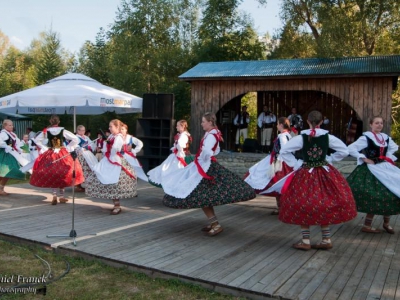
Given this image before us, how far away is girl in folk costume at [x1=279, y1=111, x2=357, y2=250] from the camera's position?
4.25 meters

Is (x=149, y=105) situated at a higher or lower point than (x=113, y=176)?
higher

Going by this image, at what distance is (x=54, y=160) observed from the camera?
23.1ft

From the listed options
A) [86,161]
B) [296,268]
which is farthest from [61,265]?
[86,161]

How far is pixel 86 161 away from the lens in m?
8.09

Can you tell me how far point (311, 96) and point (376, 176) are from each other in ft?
33.4

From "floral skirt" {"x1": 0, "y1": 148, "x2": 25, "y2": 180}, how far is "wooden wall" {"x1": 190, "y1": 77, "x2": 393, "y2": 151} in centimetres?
536

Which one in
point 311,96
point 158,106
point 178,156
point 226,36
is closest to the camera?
point 178,156

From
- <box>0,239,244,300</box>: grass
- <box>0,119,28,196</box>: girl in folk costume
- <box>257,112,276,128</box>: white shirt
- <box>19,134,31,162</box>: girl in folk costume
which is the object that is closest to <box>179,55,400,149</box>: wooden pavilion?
<box>257,112,276,128</box>: white shirt

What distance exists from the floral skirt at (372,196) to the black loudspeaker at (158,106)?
593 cm

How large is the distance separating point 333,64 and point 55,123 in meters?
7.57

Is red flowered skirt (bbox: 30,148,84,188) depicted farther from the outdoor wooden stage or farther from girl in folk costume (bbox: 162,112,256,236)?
girl in folk costume (bbox: 162,112,256,236)

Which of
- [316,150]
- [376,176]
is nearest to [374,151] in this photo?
[376,176]

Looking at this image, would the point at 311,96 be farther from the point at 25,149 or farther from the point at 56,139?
the point at 56,139

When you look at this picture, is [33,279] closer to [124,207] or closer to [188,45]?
[124,207]
